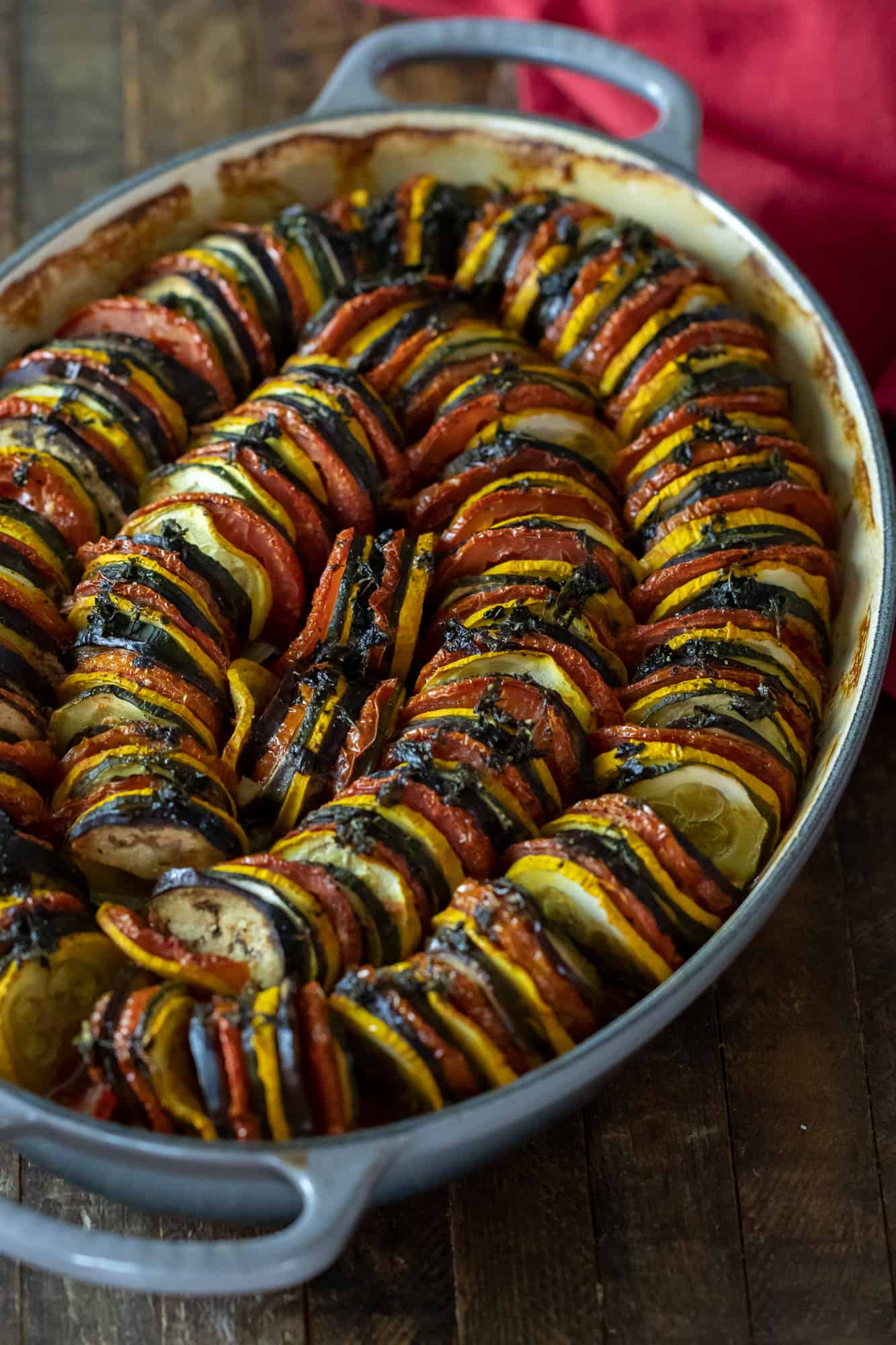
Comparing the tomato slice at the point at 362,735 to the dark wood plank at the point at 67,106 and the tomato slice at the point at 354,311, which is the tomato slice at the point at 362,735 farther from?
the dark wood plank at the point at 67,106

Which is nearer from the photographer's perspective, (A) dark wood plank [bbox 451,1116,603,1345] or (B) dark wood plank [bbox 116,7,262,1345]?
(A) dark wood plank [bbox 451,1116,603,1345]

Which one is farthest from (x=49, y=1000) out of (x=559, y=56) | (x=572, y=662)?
(x=559, y=56)

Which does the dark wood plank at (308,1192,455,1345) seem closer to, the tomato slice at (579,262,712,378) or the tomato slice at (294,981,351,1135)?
the tomato slice at (294,981,351,1135)

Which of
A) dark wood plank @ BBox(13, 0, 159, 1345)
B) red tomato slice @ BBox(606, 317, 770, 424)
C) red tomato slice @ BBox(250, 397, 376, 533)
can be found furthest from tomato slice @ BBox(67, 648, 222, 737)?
dark wood plank @ BBox(13, 0, 159, 1345)

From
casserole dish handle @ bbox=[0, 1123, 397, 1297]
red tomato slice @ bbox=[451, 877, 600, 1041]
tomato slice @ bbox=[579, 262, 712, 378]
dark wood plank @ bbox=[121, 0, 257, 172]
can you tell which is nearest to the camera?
casserole dish handle @ bbox=[0, 1123, 397, 1297]

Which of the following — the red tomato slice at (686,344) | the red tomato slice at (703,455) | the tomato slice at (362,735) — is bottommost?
the tomato slice at (362,735)

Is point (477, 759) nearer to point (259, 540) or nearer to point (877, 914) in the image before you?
point (259, 540)

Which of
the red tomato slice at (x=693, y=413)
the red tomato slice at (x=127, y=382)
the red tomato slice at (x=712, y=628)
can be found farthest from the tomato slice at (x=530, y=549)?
the red tomato slice at (x=127, y=382)
